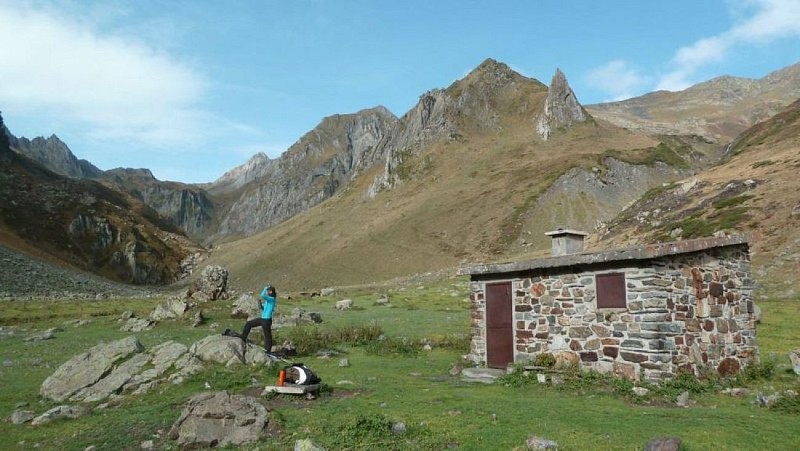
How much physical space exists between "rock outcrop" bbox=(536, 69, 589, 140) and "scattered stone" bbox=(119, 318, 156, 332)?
330 feet

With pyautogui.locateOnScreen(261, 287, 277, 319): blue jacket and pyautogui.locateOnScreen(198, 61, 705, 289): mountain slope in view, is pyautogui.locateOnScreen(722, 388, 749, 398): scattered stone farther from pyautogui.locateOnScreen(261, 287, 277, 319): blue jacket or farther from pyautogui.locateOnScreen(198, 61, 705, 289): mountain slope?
pyautogui.locateOnScreen(198, 61, 705, 289): mountain slope

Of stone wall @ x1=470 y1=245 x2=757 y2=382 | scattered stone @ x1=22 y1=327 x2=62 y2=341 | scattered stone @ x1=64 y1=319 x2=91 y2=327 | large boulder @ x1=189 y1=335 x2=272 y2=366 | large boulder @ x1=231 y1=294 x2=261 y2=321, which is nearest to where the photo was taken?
stone wall @ x1=470 y1=245 x2=757 y2=382

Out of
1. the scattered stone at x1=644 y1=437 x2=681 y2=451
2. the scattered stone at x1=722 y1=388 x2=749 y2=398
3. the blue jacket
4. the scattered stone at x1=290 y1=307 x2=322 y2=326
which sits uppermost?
the blue jacket

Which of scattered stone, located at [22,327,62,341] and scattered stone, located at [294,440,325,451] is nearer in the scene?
scattered stone, located at [294,440,325,451]

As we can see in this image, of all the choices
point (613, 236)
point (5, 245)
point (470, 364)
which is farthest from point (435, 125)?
point (470, 364)

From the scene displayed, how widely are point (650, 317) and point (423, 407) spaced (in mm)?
6913

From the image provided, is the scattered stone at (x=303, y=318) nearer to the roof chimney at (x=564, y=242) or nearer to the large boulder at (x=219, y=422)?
the roof chimney at (x=564, y=242)

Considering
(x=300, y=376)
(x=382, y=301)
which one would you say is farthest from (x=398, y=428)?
(x=382, y=301)

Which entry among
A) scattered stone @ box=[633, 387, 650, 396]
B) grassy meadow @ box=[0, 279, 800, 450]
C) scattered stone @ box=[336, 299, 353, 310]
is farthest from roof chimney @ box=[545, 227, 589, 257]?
scattered stone @ box=[336, 299, 353, 310]

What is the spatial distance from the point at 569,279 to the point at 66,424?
14.5 metres

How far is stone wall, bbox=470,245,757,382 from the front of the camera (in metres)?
15.1

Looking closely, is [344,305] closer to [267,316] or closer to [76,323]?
[76,323]

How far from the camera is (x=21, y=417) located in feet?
43.4

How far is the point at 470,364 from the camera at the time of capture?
1975 cm
